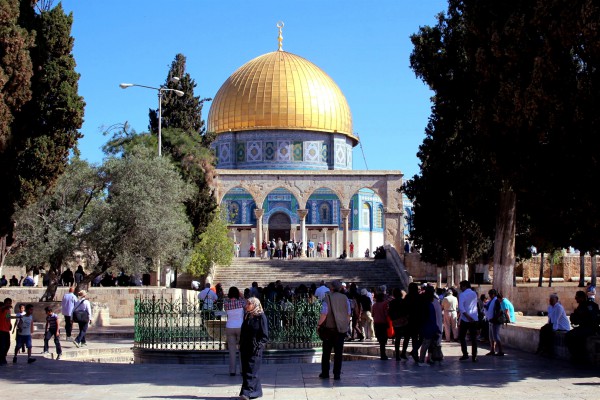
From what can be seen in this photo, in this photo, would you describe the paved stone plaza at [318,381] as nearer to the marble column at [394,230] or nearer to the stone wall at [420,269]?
the stone wall at [420,269]

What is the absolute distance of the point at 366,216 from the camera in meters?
48.8

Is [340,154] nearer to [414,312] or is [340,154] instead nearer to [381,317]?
[381,317]

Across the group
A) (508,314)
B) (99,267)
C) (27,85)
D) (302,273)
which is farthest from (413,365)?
(302,273)

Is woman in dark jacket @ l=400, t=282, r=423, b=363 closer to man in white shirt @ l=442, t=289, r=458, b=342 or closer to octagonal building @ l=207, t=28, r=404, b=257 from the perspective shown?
man in white shirt @ l=442, t=289, r=458, b=342

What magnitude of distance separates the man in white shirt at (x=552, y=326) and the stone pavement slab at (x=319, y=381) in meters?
0.46

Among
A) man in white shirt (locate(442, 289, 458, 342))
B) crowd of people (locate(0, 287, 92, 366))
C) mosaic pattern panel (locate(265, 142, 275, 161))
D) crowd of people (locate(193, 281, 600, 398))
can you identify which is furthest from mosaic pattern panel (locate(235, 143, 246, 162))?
man in white shirt (locate(442, 289, 458, 342))

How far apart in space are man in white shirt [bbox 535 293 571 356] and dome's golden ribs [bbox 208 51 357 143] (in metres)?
33.7

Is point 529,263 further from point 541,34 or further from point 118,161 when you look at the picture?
point 541,34

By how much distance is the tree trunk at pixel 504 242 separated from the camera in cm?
1723

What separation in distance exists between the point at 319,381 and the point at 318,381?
0.01 m

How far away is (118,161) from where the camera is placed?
21391mm

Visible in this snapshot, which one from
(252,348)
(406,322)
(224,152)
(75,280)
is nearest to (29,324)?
(252,348)

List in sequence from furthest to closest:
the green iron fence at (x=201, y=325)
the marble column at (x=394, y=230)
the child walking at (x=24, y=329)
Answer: the marble column at (x=394, y=230) < the green iron fence at (x=201, y=325) < the child walking at (x=24, y=329)

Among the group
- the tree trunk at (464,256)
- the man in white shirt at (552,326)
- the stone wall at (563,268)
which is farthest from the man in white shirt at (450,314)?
the stone wall at (563,268)
